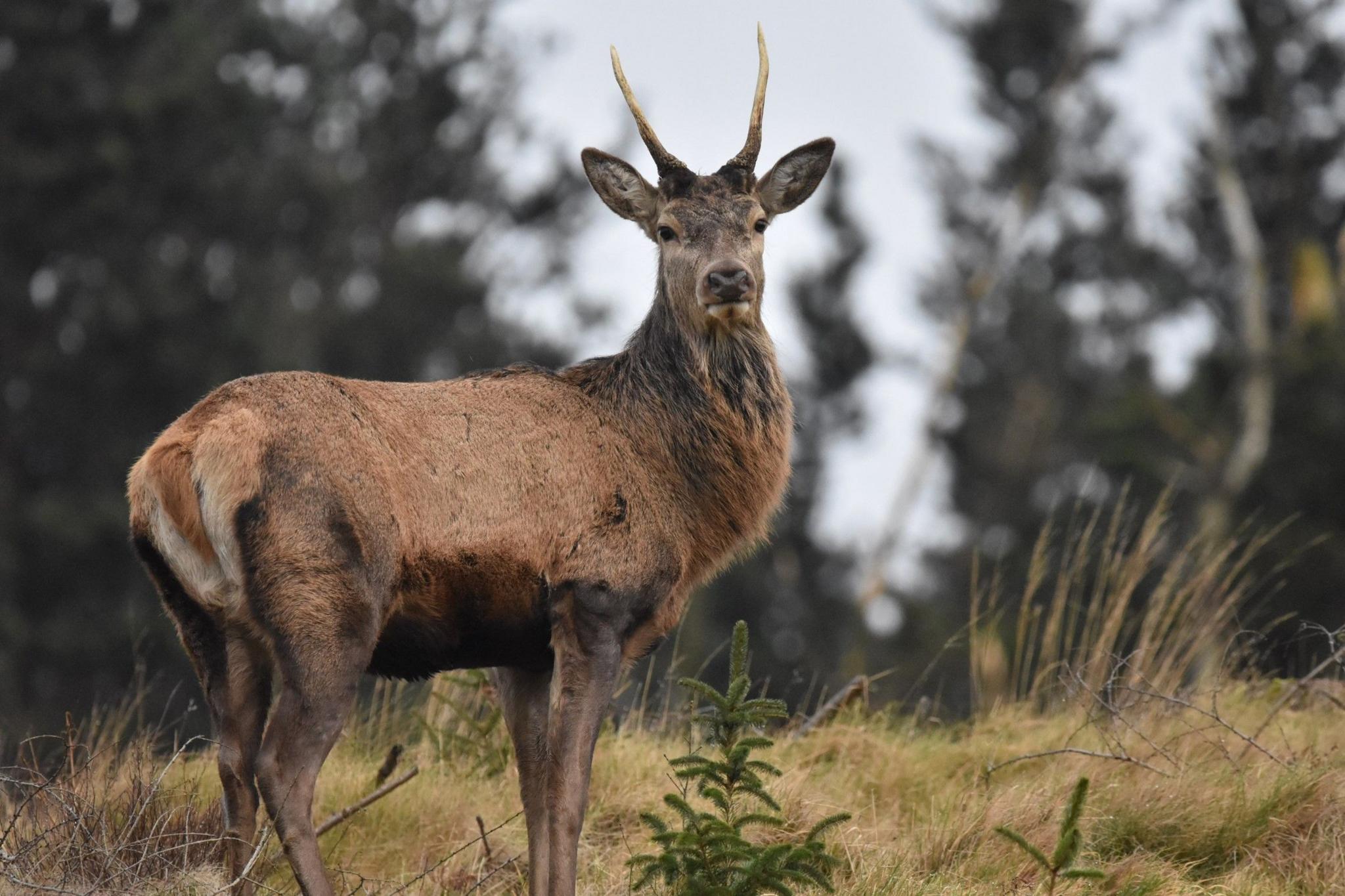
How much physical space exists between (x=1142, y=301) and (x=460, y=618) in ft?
96.6

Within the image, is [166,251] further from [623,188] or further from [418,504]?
[418,504]

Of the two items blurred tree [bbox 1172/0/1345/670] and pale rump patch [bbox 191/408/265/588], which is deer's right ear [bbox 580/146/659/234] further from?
blurred tree [bbox 1172/0/1345/670]

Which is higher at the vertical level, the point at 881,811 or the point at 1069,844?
the point at 1069,844

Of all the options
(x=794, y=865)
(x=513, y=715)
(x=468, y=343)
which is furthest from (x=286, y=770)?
(x=468, y=343)

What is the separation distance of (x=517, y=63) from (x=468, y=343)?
243 inches

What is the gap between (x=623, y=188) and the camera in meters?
7.68

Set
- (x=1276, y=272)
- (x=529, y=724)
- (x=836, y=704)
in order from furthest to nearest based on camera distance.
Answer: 1. (x=1276, y=272)
2. (x=836, y=704)
3. (x=529, y=724)

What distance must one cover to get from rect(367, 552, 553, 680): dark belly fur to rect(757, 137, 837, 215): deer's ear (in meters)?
2.42

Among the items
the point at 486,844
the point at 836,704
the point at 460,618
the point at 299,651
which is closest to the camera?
the point at 299,651

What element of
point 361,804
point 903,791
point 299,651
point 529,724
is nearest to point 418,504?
point 299,651

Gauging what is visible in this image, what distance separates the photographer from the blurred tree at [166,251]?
74.5ft

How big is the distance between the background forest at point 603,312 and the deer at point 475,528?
36.3 feet

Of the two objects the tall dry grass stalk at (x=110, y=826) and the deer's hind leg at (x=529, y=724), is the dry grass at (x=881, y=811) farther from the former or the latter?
the deer's hind leg at (x=529, y=724)

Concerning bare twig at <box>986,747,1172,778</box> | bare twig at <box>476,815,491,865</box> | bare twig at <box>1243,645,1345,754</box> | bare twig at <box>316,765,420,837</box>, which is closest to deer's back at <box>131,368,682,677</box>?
bare twig at <box>316,765,420,837</box>
